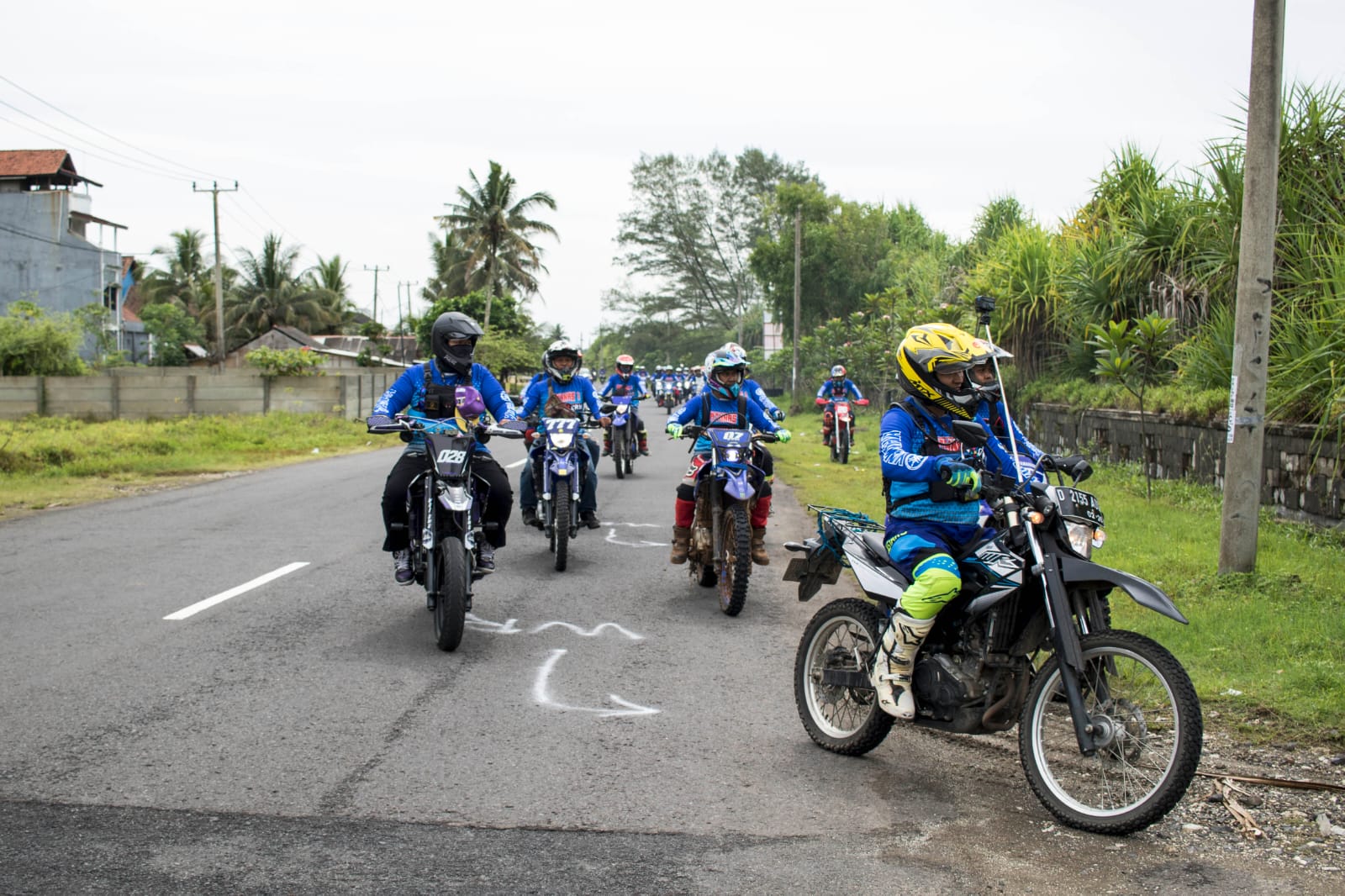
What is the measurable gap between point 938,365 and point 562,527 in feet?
18.1

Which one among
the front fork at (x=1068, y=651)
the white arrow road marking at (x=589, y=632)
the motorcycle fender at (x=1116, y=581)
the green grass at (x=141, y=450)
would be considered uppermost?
the motorcycle fender at (x=1116, y=581)

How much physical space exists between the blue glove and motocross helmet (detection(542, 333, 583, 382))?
8607 mm

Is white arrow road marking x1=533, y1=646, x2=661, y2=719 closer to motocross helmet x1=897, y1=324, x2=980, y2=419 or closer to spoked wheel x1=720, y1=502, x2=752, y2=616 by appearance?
motocross helmet x1=897, y1=324, x2=980, y2=419

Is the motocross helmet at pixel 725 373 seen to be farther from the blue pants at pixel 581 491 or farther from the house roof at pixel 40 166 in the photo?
the house roof at pixel 40 166

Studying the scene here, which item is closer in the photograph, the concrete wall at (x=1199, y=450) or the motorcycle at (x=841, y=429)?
the concrete wall at (x=1199, y=450)

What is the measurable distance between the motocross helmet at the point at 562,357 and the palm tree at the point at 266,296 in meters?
58.3

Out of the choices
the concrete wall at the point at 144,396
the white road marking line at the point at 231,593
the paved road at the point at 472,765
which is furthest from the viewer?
the concrete wall at the point at 144,396

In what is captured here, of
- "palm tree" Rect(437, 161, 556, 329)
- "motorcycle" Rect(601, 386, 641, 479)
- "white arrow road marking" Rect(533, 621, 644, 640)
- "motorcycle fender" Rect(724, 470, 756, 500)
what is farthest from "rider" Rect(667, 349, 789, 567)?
"palm tree" Rect(437, 161, 556, 329)

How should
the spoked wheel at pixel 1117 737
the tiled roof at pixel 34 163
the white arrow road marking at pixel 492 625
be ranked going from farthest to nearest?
the tiled roof at pixel 34 163, the white arrow road marking at pixel 492 625, the spoked wheel at pixel 1117 737


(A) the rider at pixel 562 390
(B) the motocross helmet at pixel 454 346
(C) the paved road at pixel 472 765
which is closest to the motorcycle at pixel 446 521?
(C) the paved road at pixel 472 765

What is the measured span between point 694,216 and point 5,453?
65.0 m

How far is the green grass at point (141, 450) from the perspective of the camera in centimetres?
1775

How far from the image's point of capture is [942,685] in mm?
4820

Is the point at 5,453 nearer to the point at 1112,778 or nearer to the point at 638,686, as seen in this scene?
the point at 638,686
